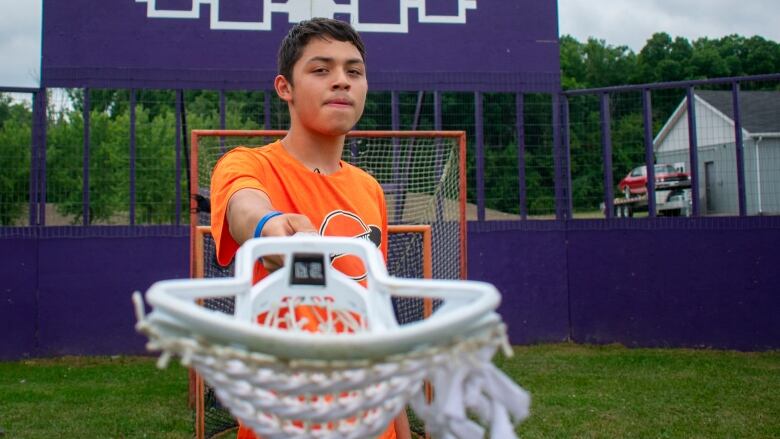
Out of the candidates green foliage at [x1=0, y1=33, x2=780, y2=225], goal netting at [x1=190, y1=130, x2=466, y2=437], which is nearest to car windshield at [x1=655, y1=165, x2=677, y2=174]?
green foliage at [x1=0, y1=33, x2=780, y2=225]

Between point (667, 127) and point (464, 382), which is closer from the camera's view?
point (464, 382)

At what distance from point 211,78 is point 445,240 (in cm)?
325

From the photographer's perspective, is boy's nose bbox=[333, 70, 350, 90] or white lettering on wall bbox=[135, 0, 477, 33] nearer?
boy's nose bbox=[333, 70, 350, 90]

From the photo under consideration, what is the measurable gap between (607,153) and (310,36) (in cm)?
612

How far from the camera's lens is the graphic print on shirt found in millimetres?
1711

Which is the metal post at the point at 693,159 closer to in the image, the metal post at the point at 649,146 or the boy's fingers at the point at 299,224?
the metal post at the point at 649,146

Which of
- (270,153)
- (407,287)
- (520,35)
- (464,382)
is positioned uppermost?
(520,35)

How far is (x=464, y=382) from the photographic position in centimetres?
79

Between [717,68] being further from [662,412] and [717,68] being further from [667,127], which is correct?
[662,412]

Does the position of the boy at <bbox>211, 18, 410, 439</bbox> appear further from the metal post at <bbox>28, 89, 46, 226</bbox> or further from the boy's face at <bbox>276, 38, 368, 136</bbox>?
the metal post at <bbox>28, 89, 46, 226</bbox>

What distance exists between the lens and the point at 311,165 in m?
1.82

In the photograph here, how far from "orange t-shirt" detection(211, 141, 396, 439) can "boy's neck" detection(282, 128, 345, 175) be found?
2cm

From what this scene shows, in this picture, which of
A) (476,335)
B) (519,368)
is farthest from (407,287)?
(519,368)

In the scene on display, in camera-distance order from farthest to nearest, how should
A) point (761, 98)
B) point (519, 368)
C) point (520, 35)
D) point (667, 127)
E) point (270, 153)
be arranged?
point (761, 98) → point (667, 127) → point (520, 35) → point (519, 368) → point (270, 153)
